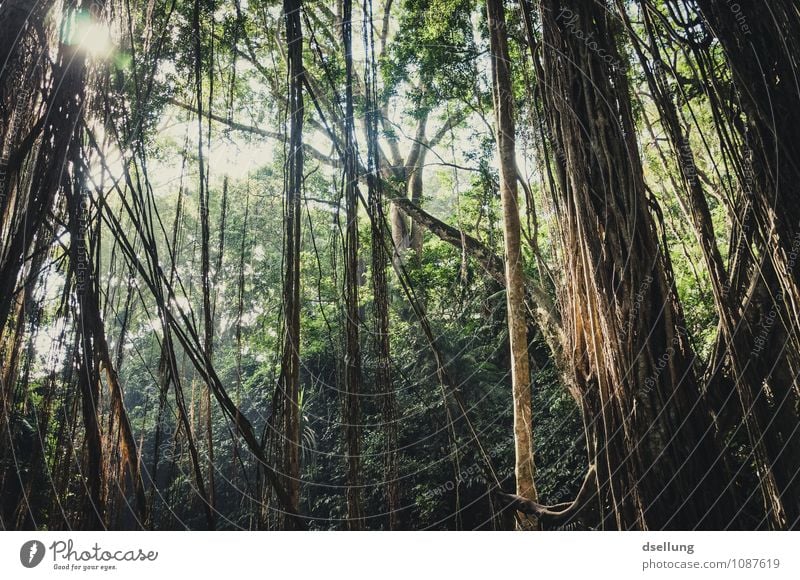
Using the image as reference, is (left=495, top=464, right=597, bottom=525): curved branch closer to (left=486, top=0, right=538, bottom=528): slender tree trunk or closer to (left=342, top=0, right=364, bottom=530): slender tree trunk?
(left=342, top=0, right=364, bottom=530): slender tree trunk

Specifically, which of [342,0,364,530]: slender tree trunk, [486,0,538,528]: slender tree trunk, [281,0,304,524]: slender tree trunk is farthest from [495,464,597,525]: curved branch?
[486,0,538,528]: slender tree trunk

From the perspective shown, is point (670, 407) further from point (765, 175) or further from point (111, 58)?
point (111, 58)

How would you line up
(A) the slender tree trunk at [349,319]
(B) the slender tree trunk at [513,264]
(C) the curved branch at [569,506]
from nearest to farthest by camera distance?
(C) the curved branch at [569,506]
(A) the slender tree trunk at [349,319]
(B) the slender tree trunk at [513,264]

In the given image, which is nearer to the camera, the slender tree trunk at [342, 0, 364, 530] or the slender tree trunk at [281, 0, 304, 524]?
the slender tree trunk at [281, 0, 304, 524]

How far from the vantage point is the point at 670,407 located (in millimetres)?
940

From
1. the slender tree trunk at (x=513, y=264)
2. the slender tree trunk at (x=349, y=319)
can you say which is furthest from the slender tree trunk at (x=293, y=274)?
the slender tree trunk at (x=513, y=264)

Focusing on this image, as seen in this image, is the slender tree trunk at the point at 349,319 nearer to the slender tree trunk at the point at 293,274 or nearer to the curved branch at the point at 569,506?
Result: the slender tree trunk at the point at 293,274

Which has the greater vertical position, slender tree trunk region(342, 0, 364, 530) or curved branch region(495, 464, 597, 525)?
slender tree trunk region(342, 0, 364, 530)

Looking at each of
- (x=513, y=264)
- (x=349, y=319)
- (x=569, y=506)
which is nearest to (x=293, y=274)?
(x=349, y=319)

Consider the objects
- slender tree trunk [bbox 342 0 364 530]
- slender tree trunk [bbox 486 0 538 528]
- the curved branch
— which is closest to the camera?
the curved branch

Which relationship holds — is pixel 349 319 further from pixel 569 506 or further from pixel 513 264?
pixel 513 264

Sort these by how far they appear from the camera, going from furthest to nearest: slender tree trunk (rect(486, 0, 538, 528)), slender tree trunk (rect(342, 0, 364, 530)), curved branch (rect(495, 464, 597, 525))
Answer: slender tree trunk (rect(486, 0, 538, 528)) < slender tree trunk (rect(342, 0, 364, 530)) < curved branch (rect(495, 464, 597, 525))

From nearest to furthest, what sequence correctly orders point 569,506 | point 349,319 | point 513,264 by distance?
point 569,506 < point 349,319 < point 513,264
